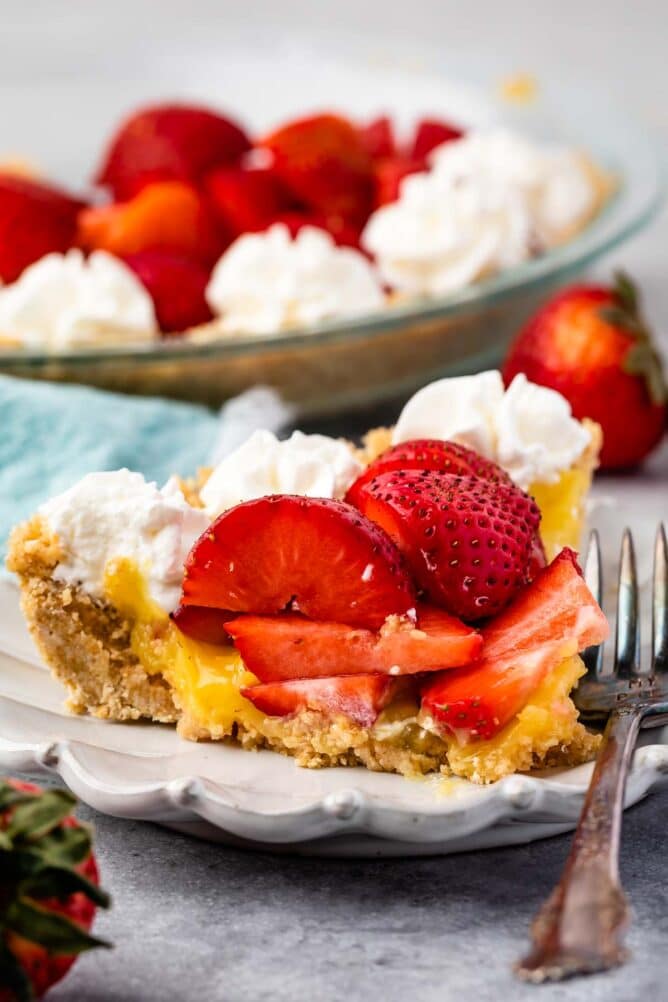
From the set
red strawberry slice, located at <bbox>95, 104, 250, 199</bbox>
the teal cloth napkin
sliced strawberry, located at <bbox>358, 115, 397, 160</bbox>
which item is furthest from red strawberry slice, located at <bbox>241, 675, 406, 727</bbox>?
sliced strawberry, located at <bbox>358, 115, 397, 160</bbox>

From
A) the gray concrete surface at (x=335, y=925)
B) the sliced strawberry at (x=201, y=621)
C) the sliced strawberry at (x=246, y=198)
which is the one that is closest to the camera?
the gray concrete surface at (x=335, y=925)

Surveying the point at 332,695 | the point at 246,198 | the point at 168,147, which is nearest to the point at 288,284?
the point at 246,198

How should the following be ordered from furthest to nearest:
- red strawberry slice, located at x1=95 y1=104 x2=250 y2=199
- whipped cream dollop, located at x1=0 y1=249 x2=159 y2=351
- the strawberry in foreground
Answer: red strawberry slice, located at x1=95 y1=104 x2=250 y2=199
whipped cream dollop, located at x1=0 y1=249 x2=159 y2=351
the strawberry in foreground

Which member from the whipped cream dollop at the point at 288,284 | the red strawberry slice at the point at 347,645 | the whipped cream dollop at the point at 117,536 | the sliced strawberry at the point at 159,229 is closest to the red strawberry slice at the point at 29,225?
the sliced strawberry at the point at 159,229

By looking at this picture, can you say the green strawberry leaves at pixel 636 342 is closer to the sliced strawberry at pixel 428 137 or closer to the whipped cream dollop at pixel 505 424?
the whipped cream dollop at pixel 505 424

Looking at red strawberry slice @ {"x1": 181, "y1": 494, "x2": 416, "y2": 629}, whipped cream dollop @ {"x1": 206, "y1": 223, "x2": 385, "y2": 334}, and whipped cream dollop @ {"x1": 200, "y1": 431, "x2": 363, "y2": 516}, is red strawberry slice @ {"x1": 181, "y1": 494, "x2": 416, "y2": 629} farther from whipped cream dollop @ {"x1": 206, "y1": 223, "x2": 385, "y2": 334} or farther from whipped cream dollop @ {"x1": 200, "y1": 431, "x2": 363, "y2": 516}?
whipped cream dollop @ {"x1": 206, "y1": 223, "x2": 385, "y2": 334}

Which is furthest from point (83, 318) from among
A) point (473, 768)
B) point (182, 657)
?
point (473, 768)

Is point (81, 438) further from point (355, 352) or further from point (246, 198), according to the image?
point (246, 198)
